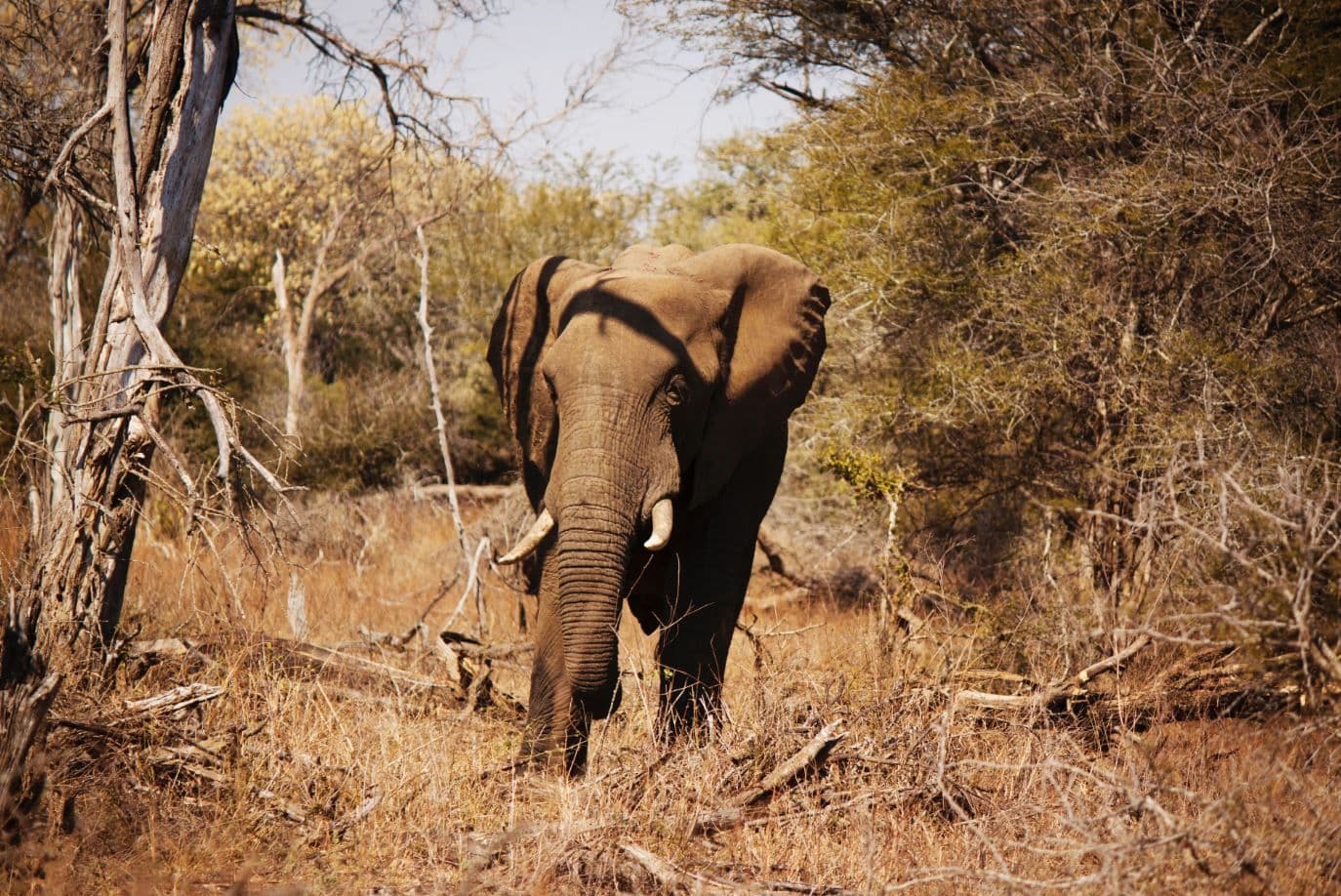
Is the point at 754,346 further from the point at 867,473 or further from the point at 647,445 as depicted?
the point at 867,473

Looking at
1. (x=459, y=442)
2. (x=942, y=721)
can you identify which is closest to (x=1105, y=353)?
(x=942, y=721)

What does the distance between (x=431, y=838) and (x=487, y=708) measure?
2319 millimetres

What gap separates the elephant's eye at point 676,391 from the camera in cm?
615

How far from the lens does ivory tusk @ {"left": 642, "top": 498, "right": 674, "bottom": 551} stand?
5.94m

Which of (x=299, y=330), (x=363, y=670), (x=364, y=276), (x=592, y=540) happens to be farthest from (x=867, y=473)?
(x=364, y=276)

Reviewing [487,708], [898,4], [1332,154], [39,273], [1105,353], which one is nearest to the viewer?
[487,708]

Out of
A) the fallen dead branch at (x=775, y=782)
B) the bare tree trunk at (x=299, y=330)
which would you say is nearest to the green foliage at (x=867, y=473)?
the fallen dead branch at (x=775, y=782)

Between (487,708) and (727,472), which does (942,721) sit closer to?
(727,472)

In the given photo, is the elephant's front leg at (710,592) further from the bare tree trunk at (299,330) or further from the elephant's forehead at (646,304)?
the bare tree trunk at (299,330)

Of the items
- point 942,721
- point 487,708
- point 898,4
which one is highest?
point 898,4

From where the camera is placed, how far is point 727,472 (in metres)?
6.63

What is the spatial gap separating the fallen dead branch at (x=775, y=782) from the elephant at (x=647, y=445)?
0.43 metres

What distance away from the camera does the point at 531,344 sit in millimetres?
7020

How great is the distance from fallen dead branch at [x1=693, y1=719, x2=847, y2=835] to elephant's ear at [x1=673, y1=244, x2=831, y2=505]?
1.57m
